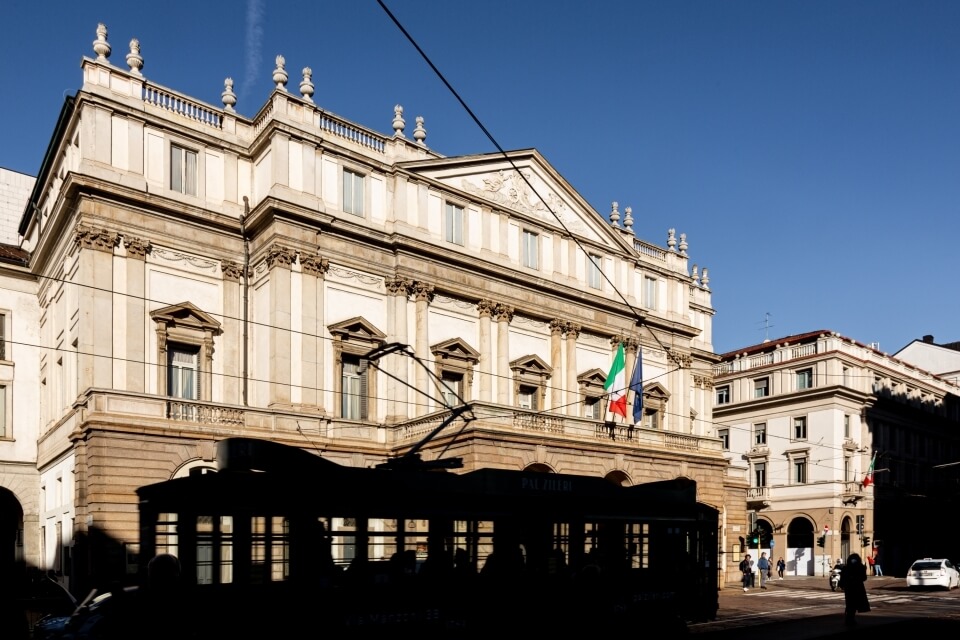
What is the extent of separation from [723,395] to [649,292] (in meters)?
25.4

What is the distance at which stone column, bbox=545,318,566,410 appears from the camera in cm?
3703

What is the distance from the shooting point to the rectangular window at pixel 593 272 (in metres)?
39.9

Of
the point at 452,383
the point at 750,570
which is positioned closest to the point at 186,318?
the point at 452,383

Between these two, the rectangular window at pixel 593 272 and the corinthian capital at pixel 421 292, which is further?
the rectangular window at pixel 593 272

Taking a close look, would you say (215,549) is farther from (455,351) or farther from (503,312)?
(503,312)

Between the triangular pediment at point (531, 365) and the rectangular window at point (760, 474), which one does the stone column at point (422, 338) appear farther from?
the rectangular window at point (760, 474)

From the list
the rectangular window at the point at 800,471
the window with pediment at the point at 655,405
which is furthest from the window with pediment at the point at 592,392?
the rectangular window at the point at 800,471

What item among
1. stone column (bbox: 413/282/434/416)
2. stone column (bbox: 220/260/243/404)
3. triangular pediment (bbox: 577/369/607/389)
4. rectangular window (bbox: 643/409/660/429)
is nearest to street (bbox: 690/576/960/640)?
rectangular window (bbox: 643/409/660/429)

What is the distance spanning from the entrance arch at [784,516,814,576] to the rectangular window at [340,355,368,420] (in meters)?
36.8

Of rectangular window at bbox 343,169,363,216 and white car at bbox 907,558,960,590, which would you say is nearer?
rectangular window at bbox 343,169,363,216

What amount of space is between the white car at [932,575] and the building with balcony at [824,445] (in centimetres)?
1312

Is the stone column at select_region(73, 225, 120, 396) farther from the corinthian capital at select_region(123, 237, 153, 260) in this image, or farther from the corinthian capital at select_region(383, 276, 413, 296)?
the corinthian capital at select_region(383, 276, 413, 296)

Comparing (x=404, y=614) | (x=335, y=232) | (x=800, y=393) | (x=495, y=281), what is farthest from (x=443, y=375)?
(x=800, y=393)

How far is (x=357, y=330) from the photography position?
32000 mm
